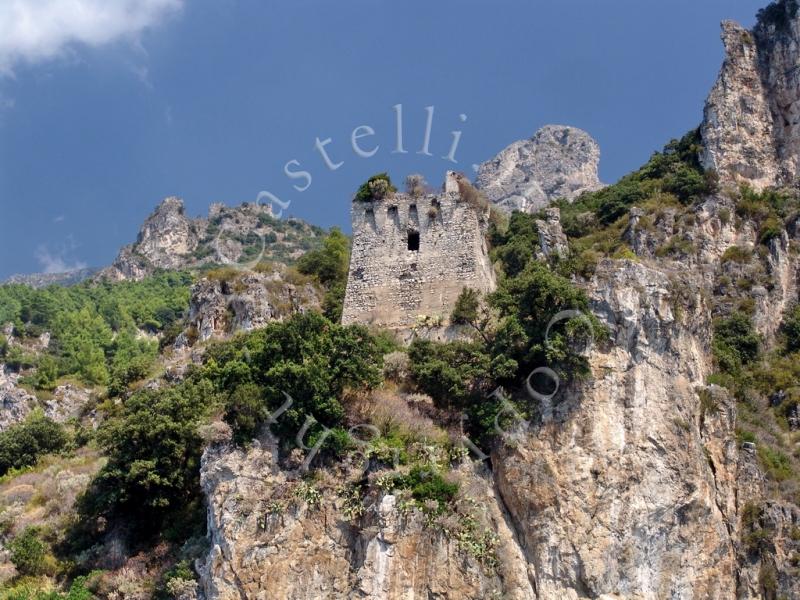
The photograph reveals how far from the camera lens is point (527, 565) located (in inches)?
932

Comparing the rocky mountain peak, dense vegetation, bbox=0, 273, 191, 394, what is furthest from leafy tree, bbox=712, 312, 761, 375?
the rocky mountain peak

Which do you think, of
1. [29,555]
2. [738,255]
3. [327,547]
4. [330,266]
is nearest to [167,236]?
[330,266]

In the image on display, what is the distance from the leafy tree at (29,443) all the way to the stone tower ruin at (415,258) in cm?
A: 1411

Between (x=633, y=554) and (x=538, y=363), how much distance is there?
5.78m

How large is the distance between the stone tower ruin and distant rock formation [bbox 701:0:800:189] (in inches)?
1037

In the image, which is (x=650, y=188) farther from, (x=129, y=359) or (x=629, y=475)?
(x=129, y=359)

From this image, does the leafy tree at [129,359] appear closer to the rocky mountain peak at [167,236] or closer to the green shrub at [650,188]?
the green shrub at [650,188]

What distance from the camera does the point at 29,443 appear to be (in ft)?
125

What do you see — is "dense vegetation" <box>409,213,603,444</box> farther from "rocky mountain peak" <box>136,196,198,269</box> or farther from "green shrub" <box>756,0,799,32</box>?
"rocky mountain peak" <box>136,196,198,269</box>

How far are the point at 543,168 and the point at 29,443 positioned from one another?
325 ft

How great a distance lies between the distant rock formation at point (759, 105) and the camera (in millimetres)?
56656

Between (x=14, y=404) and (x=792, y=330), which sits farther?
(x=14, y=404)

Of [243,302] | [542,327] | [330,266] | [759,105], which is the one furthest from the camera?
[759,105]

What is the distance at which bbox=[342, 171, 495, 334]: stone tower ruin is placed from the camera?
33.6m
